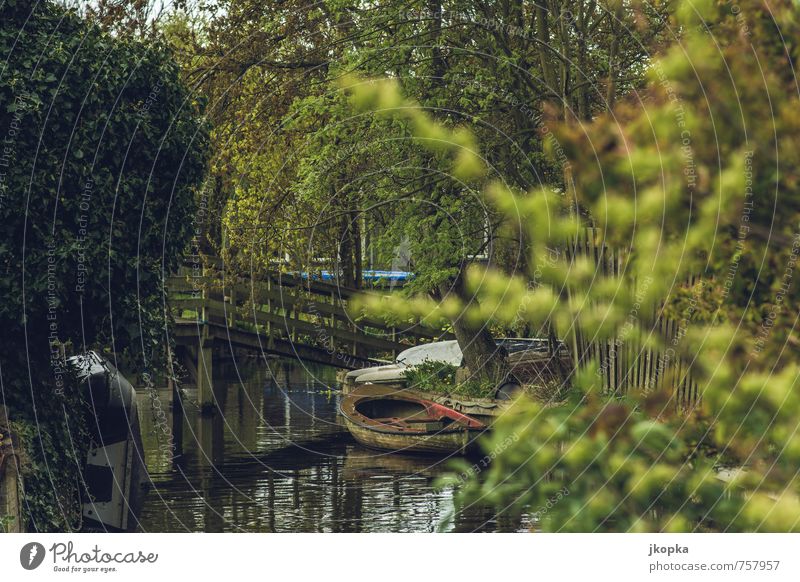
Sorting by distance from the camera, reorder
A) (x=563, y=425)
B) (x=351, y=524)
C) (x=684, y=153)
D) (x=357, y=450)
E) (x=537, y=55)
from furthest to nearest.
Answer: (x=357, y=450) → (x=537, y=55) → (x=351, y=524) → (x=563, y=425) → (x=684, y=153)

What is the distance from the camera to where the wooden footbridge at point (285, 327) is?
26844 mm

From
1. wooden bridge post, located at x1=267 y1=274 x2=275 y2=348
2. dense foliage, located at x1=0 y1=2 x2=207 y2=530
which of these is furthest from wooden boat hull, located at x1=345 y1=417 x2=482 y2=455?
dense foliage, located at x1=0 y1=2 x2=207 y2=530

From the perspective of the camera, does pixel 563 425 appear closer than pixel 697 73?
No

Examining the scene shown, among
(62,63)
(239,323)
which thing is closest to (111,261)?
(62,63)

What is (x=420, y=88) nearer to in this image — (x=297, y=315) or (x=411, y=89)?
(x=411, y=89)

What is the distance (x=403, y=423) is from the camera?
877 inches

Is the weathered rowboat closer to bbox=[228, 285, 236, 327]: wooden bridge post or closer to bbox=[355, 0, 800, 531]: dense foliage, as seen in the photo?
bbox=[228, 285, 236, 327]: wooden bridge post

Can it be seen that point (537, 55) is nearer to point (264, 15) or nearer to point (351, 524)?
point (264, 15)

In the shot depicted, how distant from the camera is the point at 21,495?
9133 mm

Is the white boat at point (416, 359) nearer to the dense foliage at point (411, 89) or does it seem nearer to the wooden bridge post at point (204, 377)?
the wooden bridge post at point (204, 377)

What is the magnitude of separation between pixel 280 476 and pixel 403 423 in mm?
3590

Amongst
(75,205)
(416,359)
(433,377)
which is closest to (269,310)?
(416,359)

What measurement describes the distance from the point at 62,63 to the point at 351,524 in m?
8.41

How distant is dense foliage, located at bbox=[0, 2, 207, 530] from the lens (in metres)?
8.82
